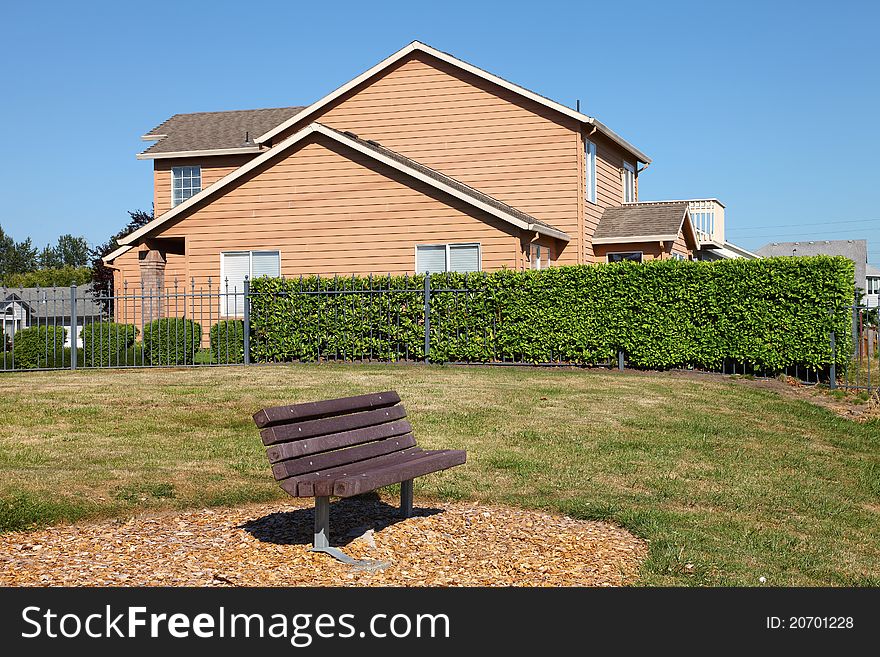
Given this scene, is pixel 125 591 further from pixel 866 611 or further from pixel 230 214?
pixel 230 214

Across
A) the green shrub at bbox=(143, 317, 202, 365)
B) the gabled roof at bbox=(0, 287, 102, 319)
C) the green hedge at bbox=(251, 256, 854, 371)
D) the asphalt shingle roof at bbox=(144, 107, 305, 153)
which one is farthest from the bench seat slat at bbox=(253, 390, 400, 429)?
the asphalt shingle roof at bbox=(144, 107, 305, 153)

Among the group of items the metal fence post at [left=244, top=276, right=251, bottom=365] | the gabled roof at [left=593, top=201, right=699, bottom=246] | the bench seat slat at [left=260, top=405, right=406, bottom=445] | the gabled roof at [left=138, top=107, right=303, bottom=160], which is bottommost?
the bench seat slat at [left=260, top=405, right=406, bottom=445]

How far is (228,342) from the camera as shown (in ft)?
67.6

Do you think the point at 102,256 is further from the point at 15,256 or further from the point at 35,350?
the point at 15,256

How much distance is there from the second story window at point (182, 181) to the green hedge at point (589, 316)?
12.5 metres

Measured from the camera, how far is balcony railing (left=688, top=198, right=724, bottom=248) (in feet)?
115

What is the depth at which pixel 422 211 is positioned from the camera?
22.8 m

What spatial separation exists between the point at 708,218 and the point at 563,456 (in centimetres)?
2630

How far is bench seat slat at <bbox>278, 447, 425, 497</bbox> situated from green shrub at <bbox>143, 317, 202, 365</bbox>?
45.6 feet

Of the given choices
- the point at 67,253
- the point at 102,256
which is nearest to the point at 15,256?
the point at 67,253

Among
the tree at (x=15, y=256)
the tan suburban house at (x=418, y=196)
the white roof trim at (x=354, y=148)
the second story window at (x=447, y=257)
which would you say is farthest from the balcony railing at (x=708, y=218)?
the tree at (x=15, y=256)

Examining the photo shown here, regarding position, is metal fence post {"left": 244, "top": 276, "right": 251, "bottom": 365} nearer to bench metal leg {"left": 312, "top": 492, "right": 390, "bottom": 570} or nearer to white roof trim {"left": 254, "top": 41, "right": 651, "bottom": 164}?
white roof trim {"left": 254, "top": 41, "right": 651, "bottom": 164}

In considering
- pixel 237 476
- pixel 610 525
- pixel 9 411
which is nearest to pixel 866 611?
pixel 610 525

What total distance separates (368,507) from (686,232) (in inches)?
852
